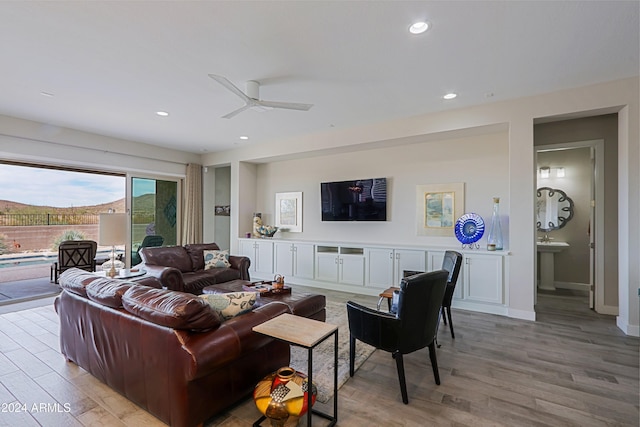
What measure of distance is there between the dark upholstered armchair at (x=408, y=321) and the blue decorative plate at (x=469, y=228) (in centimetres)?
242

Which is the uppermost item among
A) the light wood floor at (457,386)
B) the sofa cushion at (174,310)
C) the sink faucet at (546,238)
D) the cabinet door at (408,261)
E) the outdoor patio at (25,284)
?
the sink faucet at (546,238)

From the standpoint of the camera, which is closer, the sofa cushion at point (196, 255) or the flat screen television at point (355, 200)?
the sofa cushion at point (196, 255)

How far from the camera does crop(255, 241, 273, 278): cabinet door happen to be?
6.20 metres

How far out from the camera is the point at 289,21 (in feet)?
7.68

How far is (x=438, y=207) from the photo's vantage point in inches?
195

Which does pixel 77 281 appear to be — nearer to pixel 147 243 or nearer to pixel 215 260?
pixel 215 260

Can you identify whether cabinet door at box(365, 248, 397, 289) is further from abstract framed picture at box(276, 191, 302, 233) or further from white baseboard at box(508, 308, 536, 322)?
abstract framed picture at box(276, 191, 302, 233)

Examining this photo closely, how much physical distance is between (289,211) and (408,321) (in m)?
4.69

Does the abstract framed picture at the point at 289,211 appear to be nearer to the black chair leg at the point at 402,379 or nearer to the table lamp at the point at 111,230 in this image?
the table lamp at the point at 111,230

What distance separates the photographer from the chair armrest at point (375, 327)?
2.18m

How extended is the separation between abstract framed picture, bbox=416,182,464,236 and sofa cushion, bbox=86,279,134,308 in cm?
429

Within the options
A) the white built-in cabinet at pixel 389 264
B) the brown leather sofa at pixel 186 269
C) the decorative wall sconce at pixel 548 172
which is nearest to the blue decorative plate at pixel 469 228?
the white built-in cabinet at pixel 389 264

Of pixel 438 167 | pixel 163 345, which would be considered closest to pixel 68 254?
pixel 163 345

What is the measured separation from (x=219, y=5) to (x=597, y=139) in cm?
495
